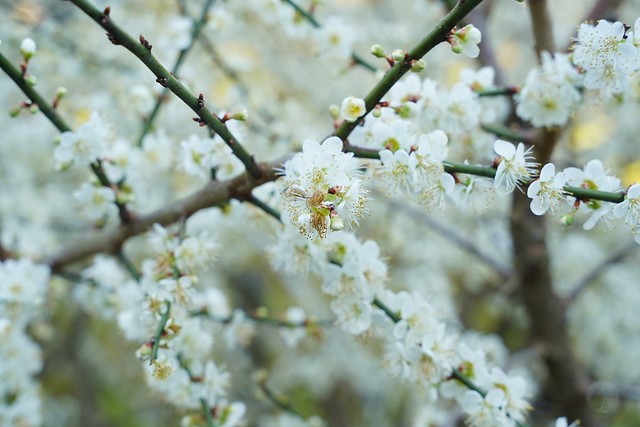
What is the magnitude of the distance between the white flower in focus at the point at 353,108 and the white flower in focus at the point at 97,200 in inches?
28.1

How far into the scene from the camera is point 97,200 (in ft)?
5.18

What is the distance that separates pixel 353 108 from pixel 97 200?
2.73 ft

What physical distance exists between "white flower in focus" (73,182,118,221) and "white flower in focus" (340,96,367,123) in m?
0.71

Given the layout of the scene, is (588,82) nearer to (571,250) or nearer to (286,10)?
(286,10)

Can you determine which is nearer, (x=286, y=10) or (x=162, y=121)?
(x=286, y=10)

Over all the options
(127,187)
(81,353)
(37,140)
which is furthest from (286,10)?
(81,353)

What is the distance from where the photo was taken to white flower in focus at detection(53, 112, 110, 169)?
4.71 feet

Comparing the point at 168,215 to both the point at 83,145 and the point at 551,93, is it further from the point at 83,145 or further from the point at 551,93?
the point at 551,93

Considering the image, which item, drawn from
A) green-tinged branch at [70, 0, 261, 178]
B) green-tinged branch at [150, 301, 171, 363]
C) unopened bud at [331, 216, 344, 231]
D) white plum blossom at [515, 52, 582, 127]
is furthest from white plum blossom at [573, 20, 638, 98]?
green-tinged branch at [150, 301, 171, 363]

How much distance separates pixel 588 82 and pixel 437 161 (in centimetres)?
47

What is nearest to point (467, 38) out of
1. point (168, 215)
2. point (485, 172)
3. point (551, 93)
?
point (485, 172)

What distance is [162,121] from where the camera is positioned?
2861mm

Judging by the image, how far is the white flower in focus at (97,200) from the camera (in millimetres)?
1526

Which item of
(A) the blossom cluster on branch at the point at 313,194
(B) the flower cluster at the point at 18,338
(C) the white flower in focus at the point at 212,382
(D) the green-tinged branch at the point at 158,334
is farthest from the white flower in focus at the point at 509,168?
(B) the flower cluster at the point at 18,338
